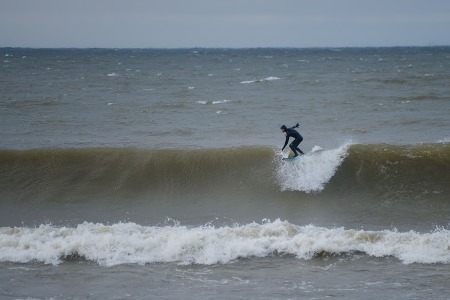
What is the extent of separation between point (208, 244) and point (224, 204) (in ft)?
10.7

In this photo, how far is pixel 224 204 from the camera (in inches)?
599

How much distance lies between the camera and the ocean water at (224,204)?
34.4ft

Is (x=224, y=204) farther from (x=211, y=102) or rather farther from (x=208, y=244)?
(x=211, y=102)

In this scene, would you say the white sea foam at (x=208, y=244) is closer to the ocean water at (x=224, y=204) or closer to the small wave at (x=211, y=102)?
the ocean water at (x=224, y=204)

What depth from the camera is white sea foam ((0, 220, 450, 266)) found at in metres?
11.6

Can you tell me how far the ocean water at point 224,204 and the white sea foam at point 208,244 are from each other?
0.11ft

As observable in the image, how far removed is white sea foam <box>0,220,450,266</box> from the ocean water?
0.03 m

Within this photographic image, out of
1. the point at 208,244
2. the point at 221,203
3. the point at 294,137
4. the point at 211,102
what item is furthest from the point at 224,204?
the point at 211,102

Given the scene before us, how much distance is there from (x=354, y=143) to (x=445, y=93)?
17.5 m

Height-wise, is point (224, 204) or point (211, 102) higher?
point (211, 102)

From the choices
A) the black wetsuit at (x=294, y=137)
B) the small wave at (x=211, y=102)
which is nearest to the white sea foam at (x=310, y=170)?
the black wetsuit at (x=294, y=137)

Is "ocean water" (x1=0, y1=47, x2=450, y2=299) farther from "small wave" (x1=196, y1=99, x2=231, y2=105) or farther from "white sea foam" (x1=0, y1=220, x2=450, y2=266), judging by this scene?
"small wave" (x1=196, y1=99, x2=231, y2=105)

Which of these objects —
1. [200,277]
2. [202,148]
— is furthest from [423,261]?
[202,148]

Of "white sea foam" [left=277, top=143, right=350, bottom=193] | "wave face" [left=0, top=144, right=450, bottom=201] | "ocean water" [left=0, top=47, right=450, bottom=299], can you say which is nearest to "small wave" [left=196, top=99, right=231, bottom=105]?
"ocean water" [left=0, top=47, right=450, bottom=299]
